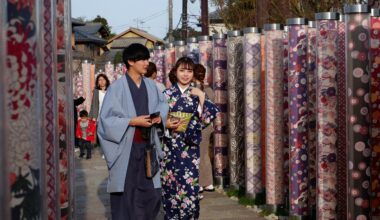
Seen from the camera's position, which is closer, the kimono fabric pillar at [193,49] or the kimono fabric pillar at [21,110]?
the kimono fabric pillar at [21,110]

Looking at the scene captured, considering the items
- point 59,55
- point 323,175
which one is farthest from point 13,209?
point 323,175

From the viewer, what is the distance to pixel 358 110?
18.6 feet

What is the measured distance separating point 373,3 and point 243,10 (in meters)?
19.8

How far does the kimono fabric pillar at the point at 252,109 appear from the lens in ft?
29.2

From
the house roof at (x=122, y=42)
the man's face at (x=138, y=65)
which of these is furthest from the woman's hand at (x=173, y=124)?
the house roof at (x=122, y=42)

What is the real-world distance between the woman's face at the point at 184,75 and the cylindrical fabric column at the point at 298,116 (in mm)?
939

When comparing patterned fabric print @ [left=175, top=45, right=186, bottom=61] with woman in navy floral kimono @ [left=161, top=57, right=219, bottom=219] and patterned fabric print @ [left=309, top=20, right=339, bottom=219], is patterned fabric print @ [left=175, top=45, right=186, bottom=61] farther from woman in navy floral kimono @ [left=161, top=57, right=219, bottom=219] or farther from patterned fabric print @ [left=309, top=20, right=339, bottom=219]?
patterned fabric print @ [left=309, top=20, right=339, bottom=219]

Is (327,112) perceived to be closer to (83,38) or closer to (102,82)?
(102,82)

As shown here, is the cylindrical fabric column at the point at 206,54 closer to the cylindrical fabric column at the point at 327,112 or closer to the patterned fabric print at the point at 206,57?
the patterned fabric print at the point at 206,57

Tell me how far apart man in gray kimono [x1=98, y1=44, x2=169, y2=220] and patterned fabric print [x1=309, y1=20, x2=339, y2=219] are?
150 cm

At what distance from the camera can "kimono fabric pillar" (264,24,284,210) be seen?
314 inches

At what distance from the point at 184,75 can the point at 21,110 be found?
5.06 meters

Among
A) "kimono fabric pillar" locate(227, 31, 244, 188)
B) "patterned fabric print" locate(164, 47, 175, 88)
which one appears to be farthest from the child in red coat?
"kimono fabric pillar" locate(227, 31, 244, 188)

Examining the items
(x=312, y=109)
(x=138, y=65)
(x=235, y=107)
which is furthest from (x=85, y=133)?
(x=138, y=65)
